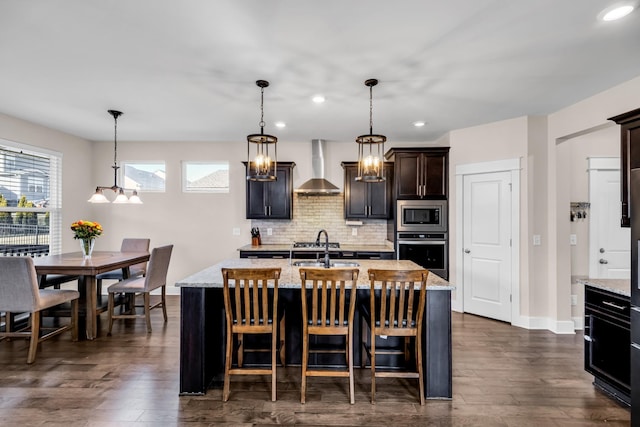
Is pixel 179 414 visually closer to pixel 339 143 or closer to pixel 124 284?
pixel 124 284

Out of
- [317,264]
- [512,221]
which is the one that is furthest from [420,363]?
[512,221]

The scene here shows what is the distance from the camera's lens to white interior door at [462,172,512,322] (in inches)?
174

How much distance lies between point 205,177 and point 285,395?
427cm

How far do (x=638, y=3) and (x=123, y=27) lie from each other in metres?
3.32

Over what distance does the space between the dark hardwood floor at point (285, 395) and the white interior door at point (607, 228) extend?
1.36 meters

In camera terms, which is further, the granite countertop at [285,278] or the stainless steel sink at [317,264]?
the stainless steel sink at [317,264]

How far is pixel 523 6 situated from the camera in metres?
2.04

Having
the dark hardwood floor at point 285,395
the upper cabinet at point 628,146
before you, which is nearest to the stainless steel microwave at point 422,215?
the dark hardwood floor at point 285,395

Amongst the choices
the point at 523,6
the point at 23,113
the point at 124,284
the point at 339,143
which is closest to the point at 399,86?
the point at 523,6

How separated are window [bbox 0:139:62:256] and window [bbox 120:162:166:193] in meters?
0.96

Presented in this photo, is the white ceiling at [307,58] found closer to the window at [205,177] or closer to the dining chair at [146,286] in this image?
the window at [205,177]

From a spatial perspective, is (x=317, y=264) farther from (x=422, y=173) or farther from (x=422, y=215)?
(x=422, y=173)

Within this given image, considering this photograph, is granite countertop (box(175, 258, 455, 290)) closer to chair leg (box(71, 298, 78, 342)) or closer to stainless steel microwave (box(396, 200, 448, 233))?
stainless steel microwave (box(396, 200, 448, 233))

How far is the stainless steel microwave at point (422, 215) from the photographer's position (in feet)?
16.1
